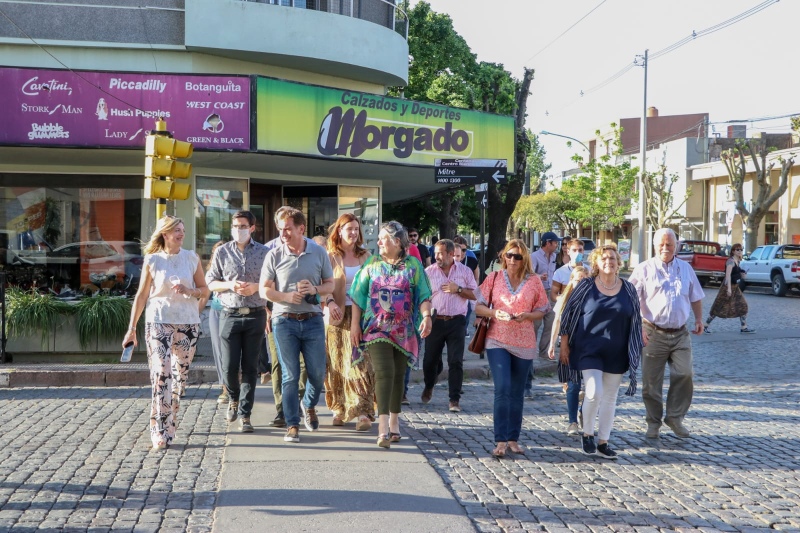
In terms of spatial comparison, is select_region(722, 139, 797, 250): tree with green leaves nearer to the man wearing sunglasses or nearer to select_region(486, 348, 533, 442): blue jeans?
the man wearing sunglasses

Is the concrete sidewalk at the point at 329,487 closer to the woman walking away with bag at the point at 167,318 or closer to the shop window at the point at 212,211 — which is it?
the woman walking away with bag at the point at 167,318

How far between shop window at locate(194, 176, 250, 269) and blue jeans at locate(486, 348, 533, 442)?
10.5m

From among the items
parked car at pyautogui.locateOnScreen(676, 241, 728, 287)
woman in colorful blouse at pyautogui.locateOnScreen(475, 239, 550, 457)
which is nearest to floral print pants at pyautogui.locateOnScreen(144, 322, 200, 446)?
woman in colorful blouse at pyautogui.locateOnScreen(475, 239, 550, 457)

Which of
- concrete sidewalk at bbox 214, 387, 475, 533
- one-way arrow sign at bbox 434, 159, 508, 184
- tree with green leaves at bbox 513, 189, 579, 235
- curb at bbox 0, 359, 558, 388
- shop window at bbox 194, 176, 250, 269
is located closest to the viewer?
concrete sidewalk at bbox 214, 387, 475, 533

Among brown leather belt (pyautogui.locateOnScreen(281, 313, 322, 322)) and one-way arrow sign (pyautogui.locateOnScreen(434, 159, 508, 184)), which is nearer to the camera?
brown leather belt (pyautogui.locateOnScreen(281, 313, 322, 322))

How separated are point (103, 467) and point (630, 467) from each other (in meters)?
3.88

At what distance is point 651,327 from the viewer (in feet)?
26.3

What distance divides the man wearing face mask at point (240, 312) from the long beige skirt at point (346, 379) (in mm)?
688

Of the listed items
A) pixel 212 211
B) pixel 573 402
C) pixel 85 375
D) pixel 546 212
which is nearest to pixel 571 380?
pixel 573 402

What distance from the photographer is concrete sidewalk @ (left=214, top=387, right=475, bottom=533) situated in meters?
5.25

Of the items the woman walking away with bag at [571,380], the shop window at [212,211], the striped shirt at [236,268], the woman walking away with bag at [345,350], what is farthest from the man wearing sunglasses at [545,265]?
the shop window at [212,211]

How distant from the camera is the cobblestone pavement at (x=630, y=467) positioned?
555 centimetres

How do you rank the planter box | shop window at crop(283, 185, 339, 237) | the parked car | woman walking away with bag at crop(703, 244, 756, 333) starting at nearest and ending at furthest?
1. the planter box
2. woman walking away with bag at crop(703, 244, 756, 333)
3. shop window at crop(283, 185, 339, 237)
4. the parked car

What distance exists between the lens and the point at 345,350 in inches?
321
